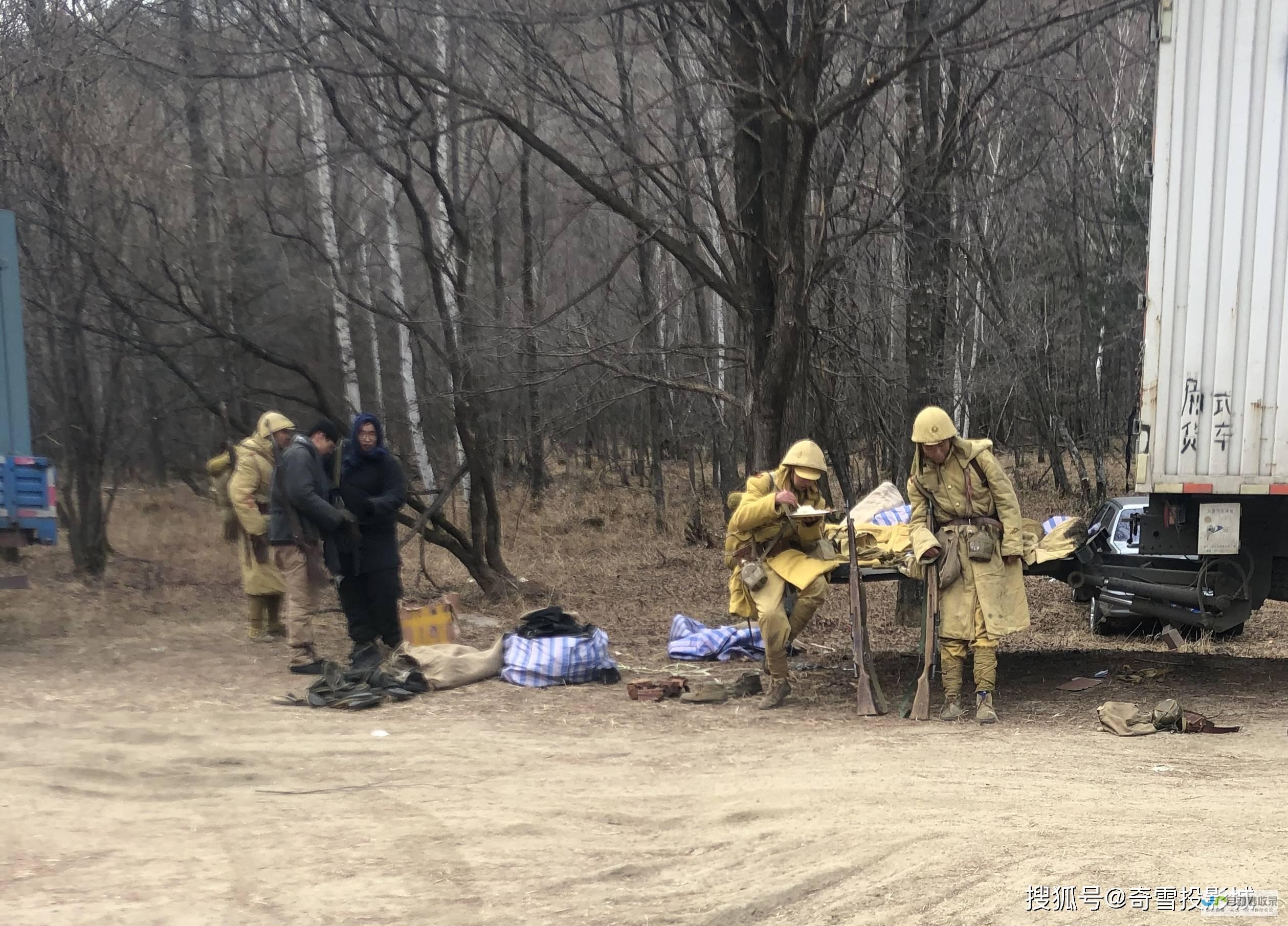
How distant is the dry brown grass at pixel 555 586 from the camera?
10859 millimetres

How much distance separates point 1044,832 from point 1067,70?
13.7 metres

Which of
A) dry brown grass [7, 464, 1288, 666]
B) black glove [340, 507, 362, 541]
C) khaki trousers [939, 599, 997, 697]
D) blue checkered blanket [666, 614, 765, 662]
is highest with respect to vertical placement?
black glove [340, 507, 362, 541]

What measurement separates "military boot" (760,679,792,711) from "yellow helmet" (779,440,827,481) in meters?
1.46

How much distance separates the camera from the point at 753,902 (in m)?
3.97

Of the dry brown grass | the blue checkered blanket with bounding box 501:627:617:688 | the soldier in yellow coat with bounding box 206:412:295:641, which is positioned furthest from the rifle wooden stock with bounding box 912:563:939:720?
the soldier in yellow coat with bounding box 206:412:295:641

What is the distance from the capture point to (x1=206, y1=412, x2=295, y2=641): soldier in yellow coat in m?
9.37

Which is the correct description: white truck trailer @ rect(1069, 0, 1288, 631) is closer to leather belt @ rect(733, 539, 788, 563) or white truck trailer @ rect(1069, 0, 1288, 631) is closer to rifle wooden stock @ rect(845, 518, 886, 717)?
rifle wooden stock @ rect(845, 518, 886, 717)

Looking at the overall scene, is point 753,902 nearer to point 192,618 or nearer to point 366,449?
point 366,449

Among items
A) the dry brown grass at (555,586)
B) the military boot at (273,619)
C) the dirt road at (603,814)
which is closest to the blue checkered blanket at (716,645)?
the dry brown grass at (555,586)

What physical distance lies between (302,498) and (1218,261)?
6.38 metres

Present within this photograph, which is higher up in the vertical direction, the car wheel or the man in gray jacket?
the man in gray jacket

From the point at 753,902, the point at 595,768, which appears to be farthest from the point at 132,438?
the point at 753,902

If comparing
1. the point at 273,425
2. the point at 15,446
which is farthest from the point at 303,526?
the point at 15,446

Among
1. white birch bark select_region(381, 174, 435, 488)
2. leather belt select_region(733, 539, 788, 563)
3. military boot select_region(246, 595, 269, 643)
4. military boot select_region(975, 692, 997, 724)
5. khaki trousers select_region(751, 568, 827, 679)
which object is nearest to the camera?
military boot select_region(975, 692, 997, 724)
